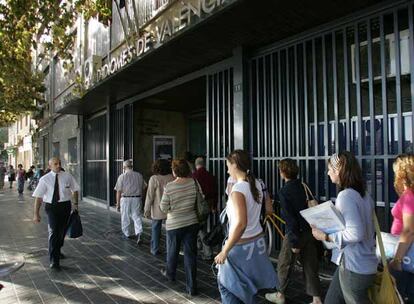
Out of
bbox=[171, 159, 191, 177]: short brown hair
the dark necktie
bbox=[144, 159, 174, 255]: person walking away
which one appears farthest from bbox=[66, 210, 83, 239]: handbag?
bbox=[171, 159, 191, 177]: short brown hair

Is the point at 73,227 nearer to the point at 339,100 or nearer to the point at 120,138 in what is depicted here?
the point at 339,100

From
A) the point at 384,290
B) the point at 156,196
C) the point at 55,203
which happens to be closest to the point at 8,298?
the point at 55,203

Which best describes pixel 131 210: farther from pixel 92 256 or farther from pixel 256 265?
pixel 256 265

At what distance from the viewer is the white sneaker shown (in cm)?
435

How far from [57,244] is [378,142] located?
4.82 meters

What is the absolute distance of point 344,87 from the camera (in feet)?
17.4

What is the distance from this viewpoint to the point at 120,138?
A: 12203 mm

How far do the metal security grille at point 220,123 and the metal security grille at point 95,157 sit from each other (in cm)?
674

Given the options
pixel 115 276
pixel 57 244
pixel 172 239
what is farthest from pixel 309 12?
pixel 57 244

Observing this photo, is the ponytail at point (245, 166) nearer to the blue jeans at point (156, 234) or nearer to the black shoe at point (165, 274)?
the black shoe at point (165, 274)

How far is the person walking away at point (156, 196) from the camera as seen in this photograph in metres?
6.30

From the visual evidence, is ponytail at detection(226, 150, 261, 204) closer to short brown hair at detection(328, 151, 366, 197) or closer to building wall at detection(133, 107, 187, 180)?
short brown hair at detection(328, 151, 366, 197)

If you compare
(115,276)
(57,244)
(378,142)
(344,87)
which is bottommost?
(115,276)

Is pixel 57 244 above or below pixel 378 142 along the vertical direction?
below
